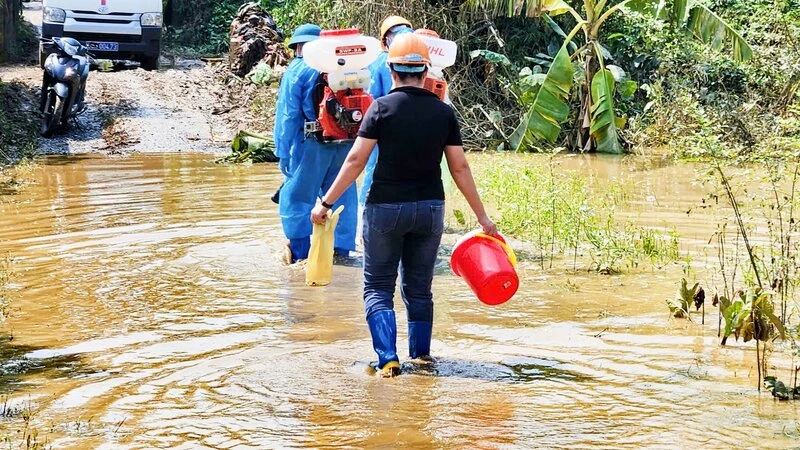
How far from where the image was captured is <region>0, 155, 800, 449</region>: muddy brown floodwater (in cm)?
502

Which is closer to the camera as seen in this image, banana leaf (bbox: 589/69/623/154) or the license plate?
banana leaf (bbox: 589/69/623/154)

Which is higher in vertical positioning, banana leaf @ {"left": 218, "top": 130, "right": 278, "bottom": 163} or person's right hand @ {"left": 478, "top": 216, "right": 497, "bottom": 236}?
banana leaf @ {"left": 218, "top": 130, "right": 278, "bottom": 163}

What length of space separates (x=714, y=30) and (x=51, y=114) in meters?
9.82

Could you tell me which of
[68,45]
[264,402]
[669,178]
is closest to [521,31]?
[669,178]

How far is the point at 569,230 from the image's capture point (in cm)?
912

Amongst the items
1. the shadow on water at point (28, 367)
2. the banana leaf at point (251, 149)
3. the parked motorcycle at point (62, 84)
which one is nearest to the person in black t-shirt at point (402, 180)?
the shadow on water at point (28, 367)

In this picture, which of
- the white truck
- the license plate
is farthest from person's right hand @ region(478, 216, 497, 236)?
the license plate

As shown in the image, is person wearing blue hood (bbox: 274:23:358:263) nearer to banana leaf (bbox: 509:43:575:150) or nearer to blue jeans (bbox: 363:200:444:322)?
blue jeans (bbox: 363:200:444:322)

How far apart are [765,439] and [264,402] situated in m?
2.37

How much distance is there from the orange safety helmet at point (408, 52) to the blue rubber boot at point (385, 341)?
1360 millimetres

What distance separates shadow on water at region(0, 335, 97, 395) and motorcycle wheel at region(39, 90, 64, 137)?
10583 millimetres

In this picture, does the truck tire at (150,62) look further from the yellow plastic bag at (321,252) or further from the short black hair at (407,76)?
the short black hair at (407,76)

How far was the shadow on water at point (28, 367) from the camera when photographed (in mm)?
5754

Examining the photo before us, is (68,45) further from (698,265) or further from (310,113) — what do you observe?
(698,265)
